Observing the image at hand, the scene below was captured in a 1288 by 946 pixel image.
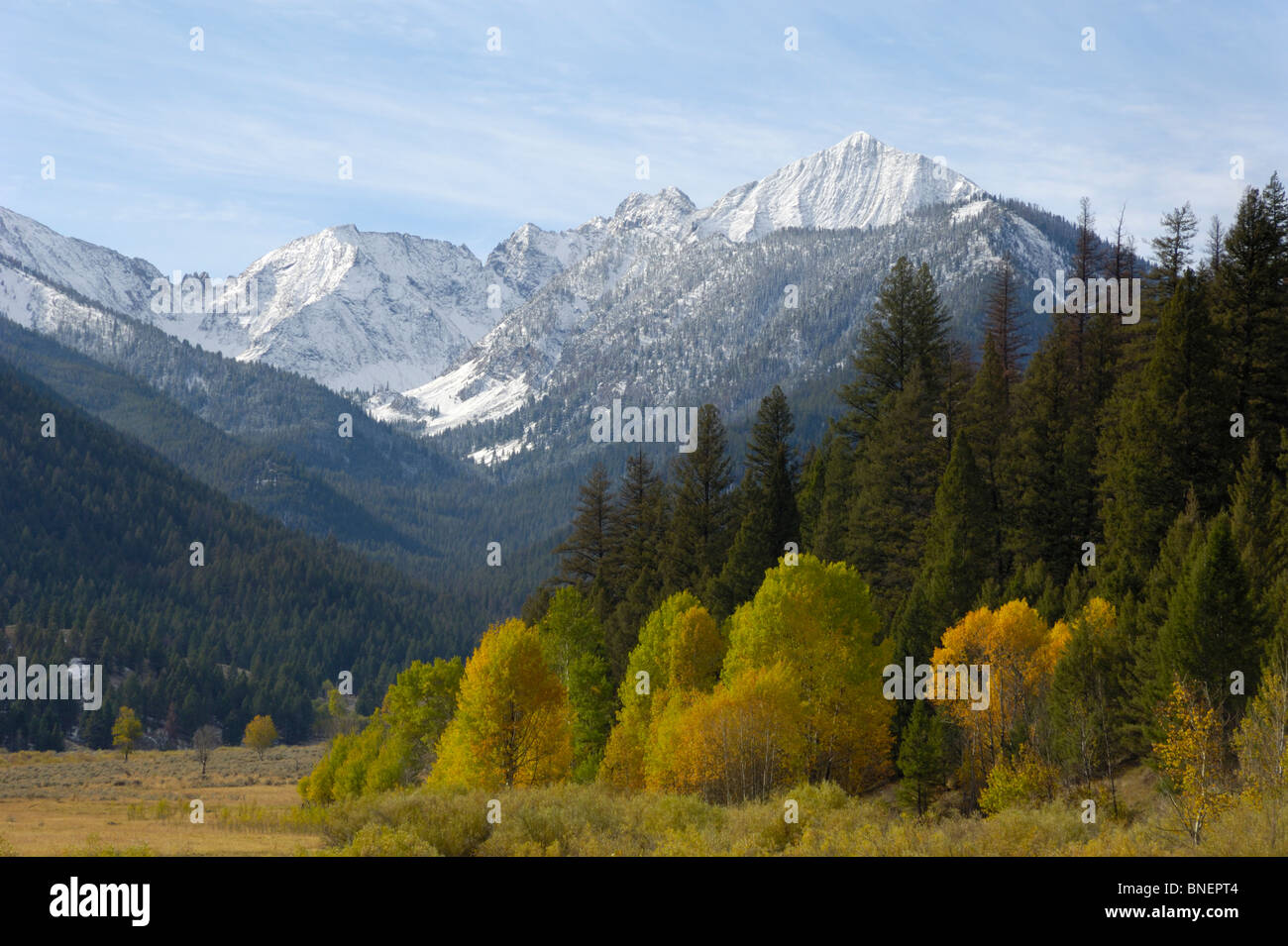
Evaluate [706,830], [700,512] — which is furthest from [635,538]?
[706,830]

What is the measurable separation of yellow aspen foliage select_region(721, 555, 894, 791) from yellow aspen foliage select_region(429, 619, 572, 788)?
764 centimetres

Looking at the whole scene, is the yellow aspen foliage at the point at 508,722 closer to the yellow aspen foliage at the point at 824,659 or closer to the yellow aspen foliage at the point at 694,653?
the yellow aspen foliage at the point at 694,653

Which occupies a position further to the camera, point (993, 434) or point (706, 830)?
point (993, 434)

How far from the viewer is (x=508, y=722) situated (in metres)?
41.9

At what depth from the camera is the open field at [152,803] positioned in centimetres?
3148

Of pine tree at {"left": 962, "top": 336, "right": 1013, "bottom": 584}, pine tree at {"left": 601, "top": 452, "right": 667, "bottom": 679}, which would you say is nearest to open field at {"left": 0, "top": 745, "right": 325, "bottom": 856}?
pine tree at {"left": 601, "top": 452, "right": 667, "bottom": 679}

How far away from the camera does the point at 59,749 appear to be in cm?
13300

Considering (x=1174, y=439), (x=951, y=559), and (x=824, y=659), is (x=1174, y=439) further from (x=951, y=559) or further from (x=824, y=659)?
(x=824, y=659)

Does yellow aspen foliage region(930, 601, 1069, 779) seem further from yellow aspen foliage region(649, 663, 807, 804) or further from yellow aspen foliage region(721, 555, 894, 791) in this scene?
yellow aspen foliage region(649, 663, 807, 804)

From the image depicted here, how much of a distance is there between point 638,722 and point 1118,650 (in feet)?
67.4

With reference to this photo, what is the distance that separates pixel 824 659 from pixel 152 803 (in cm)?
5302

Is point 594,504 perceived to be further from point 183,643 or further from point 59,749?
point 183,643

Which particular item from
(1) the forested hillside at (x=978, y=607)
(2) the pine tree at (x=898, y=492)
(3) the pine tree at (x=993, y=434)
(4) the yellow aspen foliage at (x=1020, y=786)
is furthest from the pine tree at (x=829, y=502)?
(4) the yellow aspen foliage at (x=1020, y=786)
